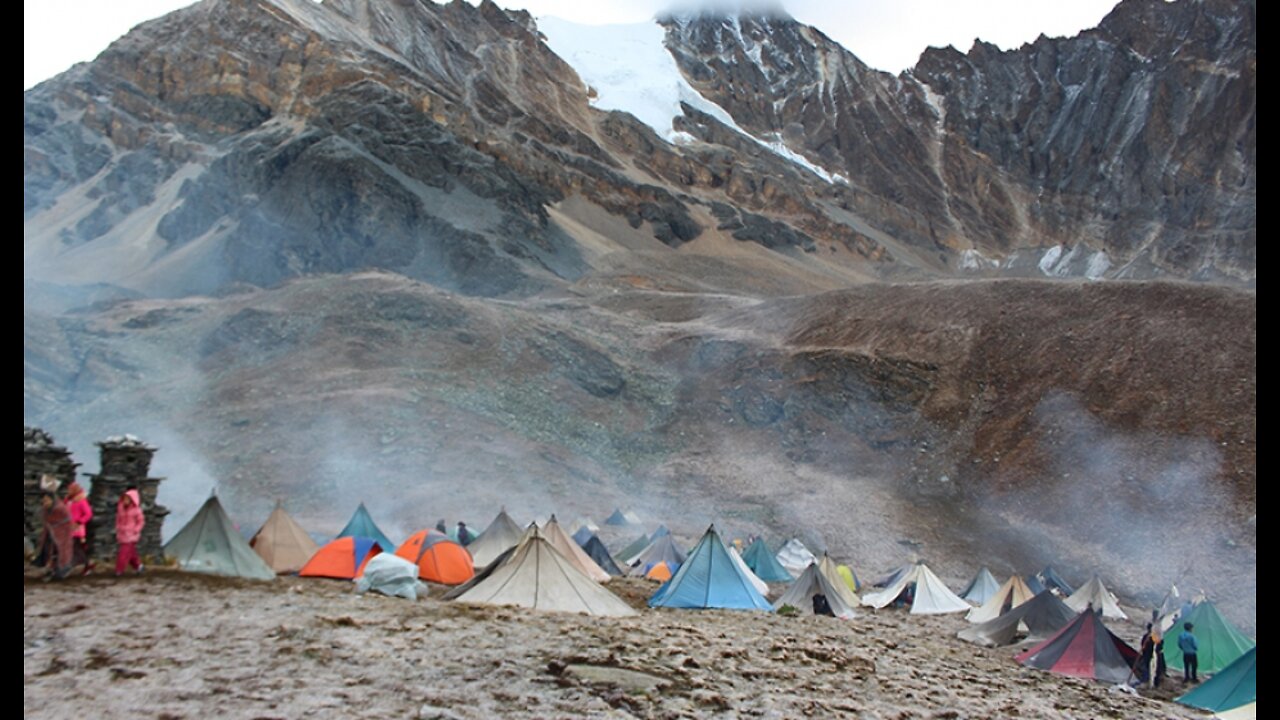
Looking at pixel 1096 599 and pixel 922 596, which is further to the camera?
pixel 1096 599

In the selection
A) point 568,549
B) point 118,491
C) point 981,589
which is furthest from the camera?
point 981,589

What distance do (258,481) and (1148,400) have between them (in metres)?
30.7

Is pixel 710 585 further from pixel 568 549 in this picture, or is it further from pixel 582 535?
pixel 582 535

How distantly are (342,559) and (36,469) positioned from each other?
18.3 feet

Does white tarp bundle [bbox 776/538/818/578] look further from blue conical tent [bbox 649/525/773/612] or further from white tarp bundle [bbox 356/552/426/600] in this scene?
white tarp bundle [bbox 356/552/426/600]

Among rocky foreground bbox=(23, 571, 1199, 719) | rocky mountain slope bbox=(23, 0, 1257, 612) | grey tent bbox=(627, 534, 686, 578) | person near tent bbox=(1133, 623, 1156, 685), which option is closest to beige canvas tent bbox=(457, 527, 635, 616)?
rocky foreground bbox=(23, 571, 1199, 719)

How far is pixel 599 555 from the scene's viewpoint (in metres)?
21.8

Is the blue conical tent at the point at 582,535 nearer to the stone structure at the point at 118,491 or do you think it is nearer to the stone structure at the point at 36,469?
the stone structure at the point at 118,491

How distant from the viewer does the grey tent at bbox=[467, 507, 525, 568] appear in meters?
20.1

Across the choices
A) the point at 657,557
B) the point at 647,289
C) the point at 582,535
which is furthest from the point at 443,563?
the point at 647,289

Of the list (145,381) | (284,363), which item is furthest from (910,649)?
(145,381)

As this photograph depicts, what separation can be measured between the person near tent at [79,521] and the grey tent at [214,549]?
1667 millimetres

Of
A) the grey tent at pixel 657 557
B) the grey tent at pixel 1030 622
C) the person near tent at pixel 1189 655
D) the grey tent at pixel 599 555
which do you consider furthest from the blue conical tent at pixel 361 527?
the person near tent at pixel 1189 655
